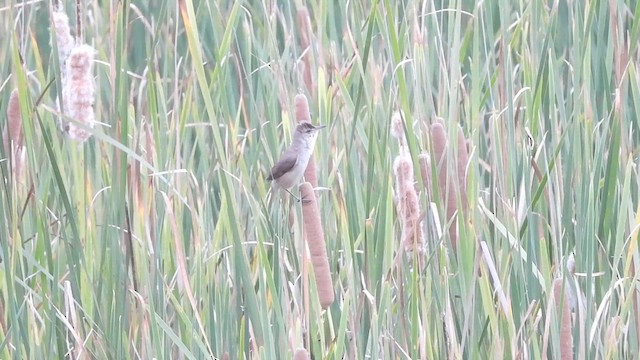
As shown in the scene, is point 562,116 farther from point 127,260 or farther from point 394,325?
point 127,260

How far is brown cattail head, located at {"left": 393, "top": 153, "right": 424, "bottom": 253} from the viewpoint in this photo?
1707mm

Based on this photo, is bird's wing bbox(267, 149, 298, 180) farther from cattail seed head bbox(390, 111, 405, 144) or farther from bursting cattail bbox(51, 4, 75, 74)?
bursting cattail bbox(51, 4, 75, 74)

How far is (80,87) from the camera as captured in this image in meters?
1.58

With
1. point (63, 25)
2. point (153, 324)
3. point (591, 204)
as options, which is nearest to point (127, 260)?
point (153, 324)

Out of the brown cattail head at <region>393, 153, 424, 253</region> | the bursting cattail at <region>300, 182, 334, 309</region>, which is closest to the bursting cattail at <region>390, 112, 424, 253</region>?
the brown cattail head at <region>393, 153, 424, 253</region>

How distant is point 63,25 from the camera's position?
173 cm

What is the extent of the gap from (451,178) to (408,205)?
85 mm

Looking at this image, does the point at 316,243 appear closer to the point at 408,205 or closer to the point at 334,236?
the point at 408,205

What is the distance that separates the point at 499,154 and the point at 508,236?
0.47ft

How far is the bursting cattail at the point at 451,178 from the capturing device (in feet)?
5.69

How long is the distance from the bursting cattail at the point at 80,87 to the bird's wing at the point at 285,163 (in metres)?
0.53

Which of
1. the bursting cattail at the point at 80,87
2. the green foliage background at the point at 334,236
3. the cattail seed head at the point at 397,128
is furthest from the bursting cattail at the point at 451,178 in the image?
the bursting cattail at the point at 80,87

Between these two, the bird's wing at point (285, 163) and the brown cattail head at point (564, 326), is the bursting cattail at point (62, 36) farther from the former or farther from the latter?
the brown cattail head at point (564, 326)

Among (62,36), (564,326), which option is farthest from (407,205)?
(62,36)
